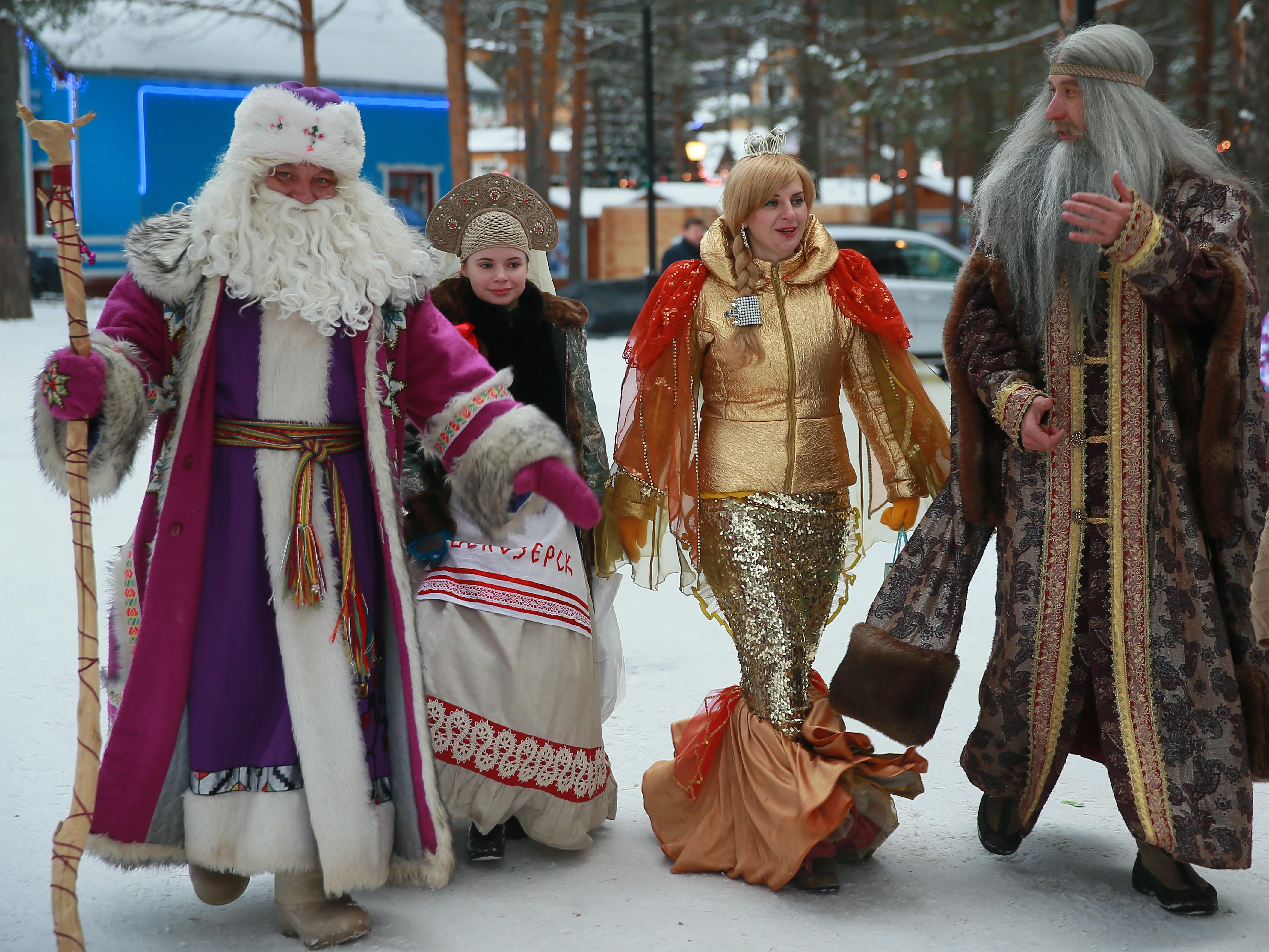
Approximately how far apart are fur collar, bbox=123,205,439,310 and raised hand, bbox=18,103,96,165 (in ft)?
0.71

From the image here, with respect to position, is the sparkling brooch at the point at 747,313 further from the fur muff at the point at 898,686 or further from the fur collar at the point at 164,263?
the fur collar at the point at 164,263


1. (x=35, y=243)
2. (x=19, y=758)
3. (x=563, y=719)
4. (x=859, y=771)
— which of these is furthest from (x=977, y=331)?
(x=35, y=243)

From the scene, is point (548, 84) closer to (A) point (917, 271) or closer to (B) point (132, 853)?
(A) point (917, 271)

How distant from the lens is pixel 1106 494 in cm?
299

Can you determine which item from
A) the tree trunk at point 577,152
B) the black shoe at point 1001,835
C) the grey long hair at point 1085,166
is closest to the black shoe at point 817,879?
the black shoe at point 1001,835

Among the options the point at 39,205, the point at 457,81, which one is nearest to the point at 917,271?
the point at 457,81

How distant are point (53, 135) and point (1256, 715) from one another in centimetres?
290

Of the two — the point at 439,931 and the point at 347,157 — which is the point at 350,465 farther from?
the point at 439,931

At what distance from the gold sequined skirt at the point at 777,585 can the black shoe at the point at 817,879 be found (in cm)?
33

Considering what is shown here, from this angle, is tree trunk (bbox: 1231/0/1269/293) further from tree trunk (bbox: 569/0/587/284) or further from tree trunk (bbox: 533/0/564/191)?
tree trunk (bbox: 569/0/587/284)

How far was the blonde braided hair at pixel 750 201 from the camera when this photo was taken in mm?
3189

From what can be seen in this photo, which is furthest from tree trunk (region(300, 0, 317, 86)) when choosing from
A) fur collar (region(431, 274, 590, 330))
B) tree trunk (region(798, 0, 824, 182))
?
fur collar (region(431, 274, 590, 330))

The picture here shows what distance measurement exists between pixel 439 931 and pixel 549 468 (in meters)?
1.10

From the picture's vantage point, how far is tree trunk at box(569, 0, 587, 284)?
24.8 meters
